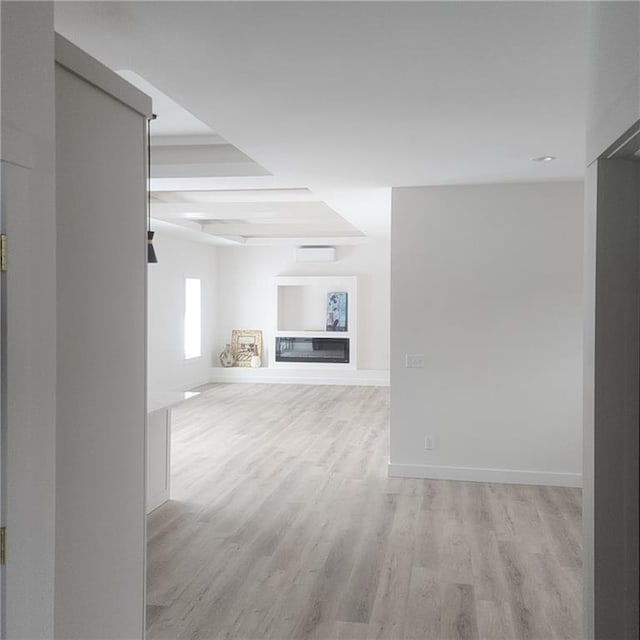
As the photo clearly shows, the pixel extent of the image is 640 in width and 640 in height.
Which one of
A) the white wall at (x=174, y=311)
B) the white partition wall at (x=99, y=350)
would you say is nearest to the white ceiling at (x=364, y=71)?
the white partition wall at (x=99, y=350)

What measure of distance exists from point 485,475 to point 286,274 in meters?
7.48

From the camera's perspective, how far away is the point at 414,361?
579 centimetres

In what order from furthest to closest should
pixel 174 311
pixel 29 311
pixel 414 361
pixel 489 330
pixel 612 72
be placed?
pixel 174 311 → pixel 414 361 → pixel 489 330 → pixel 612 72 → pixel 29 311

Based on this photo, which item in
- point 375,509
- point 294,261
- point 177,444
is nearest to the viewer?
point 375,509

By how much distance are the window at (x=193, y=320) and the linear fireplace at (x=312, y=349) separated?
4.99ft

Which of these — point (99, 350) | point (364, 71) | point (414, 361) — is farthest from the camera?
point (414, 361)

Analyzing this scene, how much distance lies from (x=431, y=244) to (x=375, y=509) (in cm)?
230

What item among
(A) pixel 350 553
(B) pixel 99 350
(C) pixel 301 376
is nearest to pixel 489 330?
(A) pixel 350 553

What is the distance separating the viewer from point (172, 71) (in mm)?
2781

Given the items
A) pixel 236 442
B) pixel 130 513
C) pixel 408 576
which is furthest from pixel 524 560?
pixel 236 442

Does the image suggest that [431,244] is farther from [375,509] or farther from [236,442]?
[236,442]

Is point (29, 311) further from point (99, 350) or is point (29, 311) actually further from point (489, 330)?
point (489, 330)

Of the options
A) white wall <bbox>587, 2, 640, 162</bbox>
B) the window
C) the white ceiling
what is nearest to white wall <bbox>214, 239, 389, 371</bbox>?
the window

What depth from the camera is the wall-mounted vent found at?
1210cm
